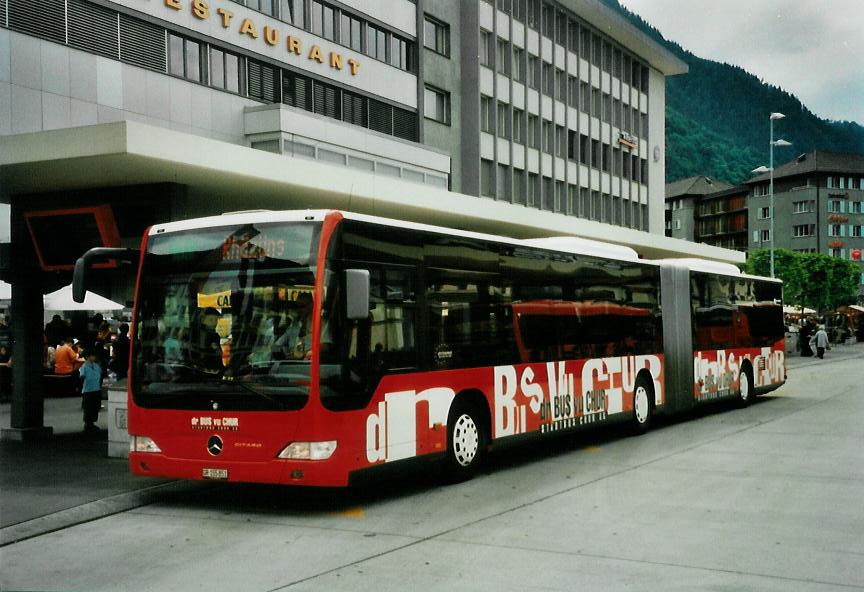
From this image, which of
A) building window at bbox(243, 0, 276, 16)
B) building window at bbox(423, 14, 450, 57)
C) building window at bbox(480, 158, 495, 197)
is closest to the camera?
building window at bbox(243, 0, 276, 16)

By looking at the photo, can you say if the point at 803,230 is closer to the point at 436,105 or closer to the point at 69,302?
the point at 436,105

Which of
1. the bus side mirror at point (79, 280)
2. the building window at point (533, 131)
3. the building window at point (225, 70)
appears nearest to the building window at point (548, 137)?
the building window at point (533, 131)

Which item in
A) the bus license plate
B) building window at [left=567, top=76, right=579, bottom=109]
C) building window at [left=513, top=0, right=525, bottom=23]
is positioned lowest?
the bus license plate

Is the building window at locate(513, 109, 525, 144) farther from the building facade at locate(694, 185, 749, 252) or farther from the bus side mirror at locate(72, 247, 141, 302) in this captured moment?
the building facade at locate(694, 185, 749, 252)

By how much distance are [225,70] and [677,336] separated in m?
20.4

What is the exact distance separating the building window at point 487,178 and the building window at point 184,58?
63.9 ft

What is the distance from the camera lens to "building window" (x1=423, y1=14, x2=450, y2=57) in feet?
151

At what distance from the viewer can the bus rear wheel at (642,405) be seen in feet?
54.4

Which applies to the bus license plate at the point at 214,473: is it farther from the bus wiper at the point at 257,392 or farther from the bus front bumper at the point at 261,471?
the bus wiper at the point at 257,392

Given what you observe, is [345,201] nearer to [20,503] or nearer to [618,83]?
[20,503]

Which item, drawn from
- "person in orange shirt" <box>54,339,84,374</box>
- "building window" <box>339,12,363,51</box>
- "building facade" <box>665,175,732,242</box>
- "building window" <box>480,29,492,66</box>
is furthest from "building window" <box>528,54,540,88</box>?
"building facade" <box>665,175,732,242</box>

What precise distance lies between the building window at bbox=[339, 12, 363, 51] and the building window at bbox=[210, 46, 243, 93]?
5.81 m

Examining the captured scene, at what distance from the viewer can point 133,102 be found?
3020 cm

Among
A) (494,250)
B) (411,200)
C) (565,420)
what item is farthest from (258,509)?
(411,200)
